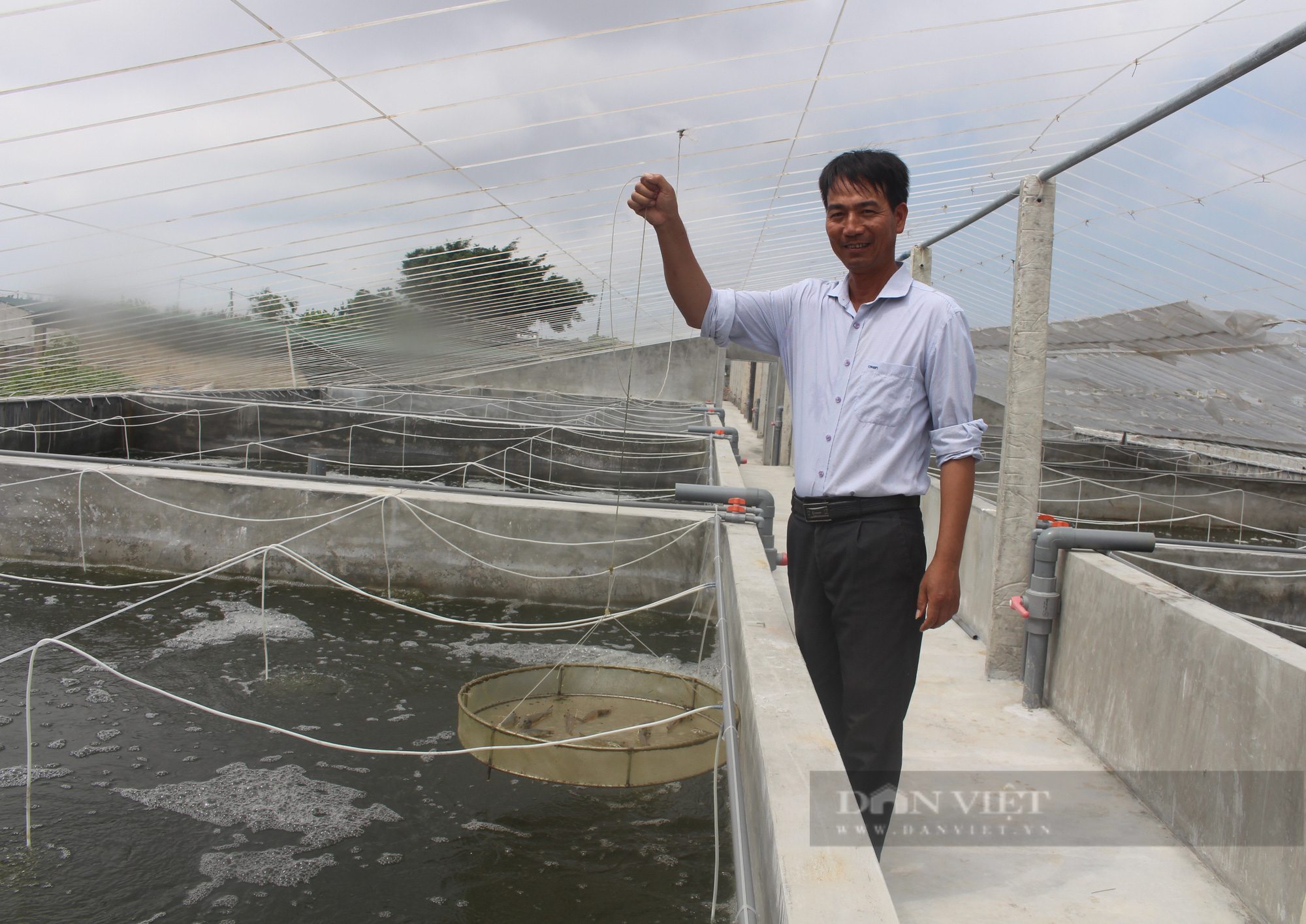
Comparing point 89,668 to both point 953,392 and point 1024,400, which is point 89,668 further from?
point 1024,400

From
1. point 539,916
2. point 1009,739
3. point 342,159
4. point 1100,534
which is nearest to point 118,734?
point 539,916

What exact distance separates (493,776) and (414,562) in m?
2.23

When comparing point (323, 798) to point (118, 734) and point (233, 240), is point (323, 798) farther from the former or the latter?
point (233, 240)

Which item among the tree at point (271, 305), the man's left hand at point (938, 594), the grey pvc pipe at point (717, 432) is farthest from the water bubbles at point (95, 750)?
the tree at point (271, 305)

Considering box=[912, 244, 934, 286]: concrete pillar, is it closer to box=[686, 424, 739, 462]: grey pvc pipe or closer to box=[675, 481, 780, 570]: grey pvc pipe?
box=[675, 481, 780, 570]: grey pvc pipe

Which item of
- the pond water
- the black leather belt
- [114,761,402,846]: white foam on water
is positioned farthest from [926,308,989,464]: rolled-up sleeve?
[114,761,402,846]: white foam on water

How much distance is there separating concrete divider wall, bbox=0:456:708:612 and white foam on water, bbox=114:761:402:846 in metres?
2.05

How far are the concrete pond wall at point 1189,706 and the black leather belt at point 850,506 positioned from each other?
1342 mm

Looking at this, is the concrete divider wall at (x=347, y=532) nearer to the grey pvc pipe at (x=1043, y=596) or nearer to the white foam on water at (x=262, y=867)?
the grey pvc pipe at (x=1043, y=596)

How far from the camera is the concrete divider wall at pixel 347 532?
5.36m

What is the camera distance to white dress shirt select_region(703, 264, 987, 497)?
1.70 meters

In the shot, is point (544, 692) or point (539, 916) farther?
point (544, 692)

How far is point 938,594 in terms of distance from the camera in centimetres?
167

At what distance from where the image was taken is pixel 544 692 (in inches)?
136
